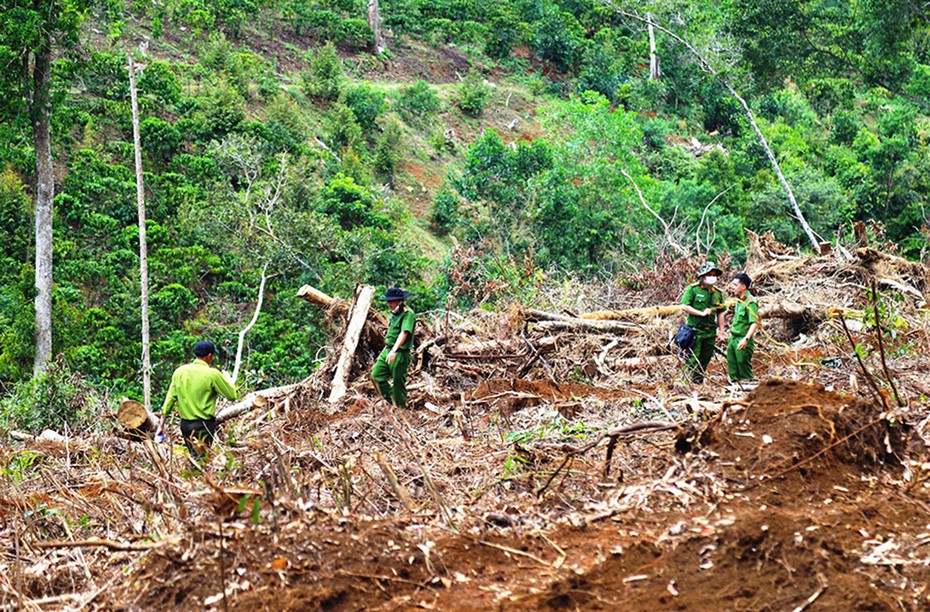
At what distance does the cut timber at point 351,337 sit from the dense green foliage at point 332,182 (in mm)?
2695

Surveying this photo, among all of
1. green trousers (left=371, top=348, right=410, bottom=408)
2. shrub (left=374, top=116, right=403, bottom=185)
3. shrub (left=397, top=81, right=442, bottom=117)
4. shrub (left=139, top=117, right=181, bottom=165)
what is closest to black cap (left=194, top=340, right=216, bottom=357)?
green trousers (left=371, top=348, right=410, bottom=408)

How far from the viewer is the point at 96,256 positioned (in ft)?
68.6

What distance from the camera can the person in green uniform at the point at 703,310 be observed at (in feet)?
28.9

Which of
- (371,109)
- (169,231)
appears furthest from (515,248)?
(371,109)

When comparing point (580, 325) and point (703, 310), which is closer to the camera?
point (703, 310)

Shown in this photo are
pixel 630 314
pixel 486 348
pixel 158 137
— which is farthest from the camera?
pixel 158 137

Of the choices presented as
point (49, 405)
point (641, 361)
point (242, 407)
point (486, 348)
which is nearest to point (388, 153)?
point (49, 405)

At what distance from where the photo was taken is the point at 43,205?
56.5 feet

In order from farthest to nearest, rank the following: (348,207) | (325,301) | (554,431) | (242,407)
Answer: (348,207), (325,301), (242,407), (554,431)

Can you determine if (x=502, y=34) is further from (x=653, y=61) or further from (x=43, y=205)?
(x=43, y=205)

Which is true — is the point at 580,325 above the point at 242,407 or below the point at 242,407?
above

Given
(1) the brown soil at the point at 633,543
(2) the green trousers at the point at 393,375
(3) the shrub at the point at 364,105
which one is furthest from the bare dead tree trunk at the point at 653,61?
(1) the brown soil at the point at 633,543

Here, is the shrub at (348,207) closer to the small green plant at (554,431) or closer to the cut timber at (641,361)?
the cut timber at (641,361)

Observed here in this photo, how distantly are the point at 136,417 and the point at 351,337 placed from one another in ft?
8.55
